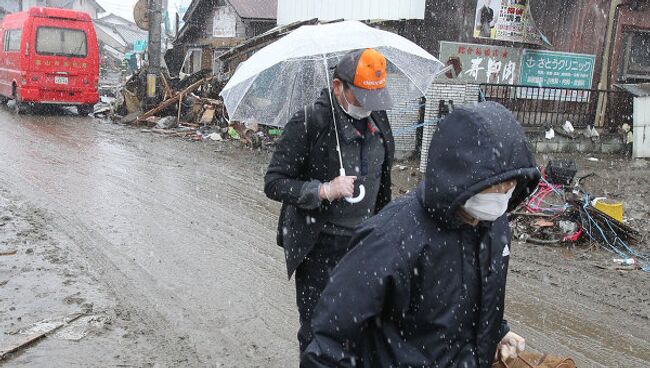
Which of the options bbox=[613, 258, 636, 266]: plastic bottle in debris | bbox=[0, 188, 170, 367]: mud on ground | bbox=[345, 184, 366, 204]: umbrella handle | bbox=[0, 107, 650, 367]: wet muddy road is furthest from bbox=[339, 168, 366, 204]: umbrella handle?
bbox=[613, 258, 636, 266]: plastic bottle in debris

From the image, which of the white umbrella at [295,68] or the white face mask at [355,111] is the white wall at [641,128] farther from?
the white face mask at [355,111]

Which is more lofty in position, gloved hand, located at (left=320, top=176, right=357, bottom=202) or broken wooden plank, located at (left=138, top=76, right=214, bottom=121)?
gloved hand, located at (left=320, top=176, right=357, bottom=202)

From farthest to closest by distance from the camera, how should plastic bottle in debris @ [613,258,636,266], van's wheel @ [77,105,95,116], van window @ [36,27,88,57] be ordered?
van's wheel @ [77,105,95,116], van window @ [36,27,88,57], plastic bottle in debris @ [613,258,636,266]

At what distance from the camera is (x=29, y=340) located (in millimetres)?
4160

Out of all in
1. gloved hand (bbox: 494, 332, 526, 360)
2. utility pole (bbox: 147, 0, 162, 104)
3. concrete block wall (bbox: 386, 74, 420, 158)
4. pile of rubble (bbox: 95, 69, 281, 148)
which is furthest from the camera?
utility pole (bbox: 147, 0, 162, 104)

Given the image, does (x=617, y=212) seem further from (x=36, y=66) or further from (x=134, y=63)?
(x=134, y=63)

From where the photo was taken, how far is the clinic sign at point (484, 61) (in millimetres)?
12659

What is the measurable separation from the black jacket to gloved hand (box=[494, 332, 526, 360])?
1.11 m

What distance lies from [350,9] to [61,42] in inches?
341

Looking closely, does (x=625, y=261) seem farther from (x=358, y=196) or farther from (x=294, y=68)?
(x=358, y=196)

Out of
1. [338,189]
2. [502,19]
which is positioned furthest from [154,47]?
[338,189]

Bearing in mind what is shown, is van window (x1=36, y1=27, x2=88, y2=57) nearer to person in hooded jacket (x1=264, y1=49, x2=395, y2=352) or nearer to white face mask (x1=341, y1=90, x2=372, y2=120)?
person in hooded jacket (x1=264, y1=49, x2=395, y2=352)

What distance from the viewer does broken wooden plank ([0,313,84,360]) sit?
3.99m

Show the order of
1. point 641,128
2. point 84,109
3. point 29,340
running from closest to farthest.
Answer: point 29,340 < point 641,128 < point 84,109
